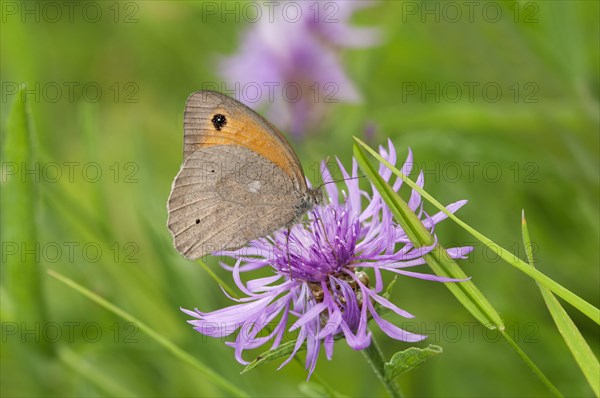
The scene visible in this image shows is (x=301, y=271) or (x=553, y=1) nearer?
(x=301, y=271)

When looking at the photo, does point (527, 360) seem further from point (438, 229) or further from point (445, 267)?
point (438, 229)

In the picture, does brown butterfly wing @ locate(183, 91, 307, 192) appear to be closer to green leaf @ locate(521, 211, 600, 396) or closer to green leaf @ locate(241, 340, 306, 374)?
green leaf @ locate(241, 340, 306, 374)

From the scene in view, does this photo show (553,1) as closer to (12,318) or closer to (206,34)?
(12,318)

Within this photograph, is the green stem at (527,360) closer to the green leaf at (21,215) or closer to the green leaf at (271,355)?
the green leaf at (271,355)

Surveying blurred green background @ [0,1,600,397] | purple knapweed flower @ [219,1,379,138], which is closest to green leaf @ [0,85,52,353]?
blurred green background @ [0,1,600,397]

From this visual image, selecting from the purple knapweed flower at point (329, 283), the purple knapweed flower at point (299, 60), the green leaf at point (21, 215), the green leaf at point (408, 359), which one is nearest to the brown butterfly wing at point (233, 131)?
the purple knapweed flower at point (329, 283)

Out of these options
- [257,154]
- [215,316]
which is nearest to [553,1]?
[257,154]
